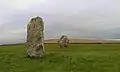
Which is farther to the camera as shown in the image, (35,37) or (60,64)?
(35,37)

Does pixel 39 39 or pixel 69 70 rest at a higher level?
pixel 39 39

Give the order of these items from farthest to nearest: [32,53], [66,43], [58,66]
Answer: [66,43]
[32,53]
[58,66]

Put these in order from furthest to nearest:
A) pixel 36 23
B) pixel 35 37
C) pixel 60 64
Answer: pixel 36 23 < pixel 35 37 < pixel 60 64

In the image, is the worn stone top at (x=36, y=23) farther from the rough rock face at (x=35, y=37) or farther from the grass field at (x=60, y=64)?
the grass field at (x=60, y=64)

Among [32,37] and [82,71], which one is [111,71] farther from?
[32,37]

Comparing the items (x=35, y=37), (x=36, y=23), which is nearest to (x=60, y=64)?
(x=35, y=37)

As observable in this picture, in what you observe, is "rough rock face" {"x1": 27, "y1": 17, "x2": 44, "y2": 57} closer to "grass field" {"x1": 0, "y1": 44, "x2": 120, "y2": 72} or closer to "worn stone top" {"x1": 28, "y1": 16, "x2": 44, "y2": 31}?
"worn stone top" {"x1": 28, "y1": 16, "x2": 44, "y2": 31}

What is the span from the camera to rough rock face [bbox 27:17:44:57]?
30953mm

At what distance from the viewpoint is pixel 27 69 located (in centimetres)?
2542

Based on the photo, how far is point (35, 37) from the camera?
3136 centimetres

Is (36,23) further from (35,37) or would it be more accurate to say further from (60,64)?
(60,64)

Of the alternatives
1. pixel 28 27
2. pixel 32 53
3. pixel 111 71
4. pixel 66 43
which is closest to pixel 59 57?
pixel 32 53

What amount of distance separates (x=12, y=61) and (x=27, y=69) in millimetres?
3824

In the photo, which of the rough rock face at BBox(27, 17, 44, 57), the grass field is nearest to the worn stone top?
the rough rock face at BBox(27, 17, 44, 57)
